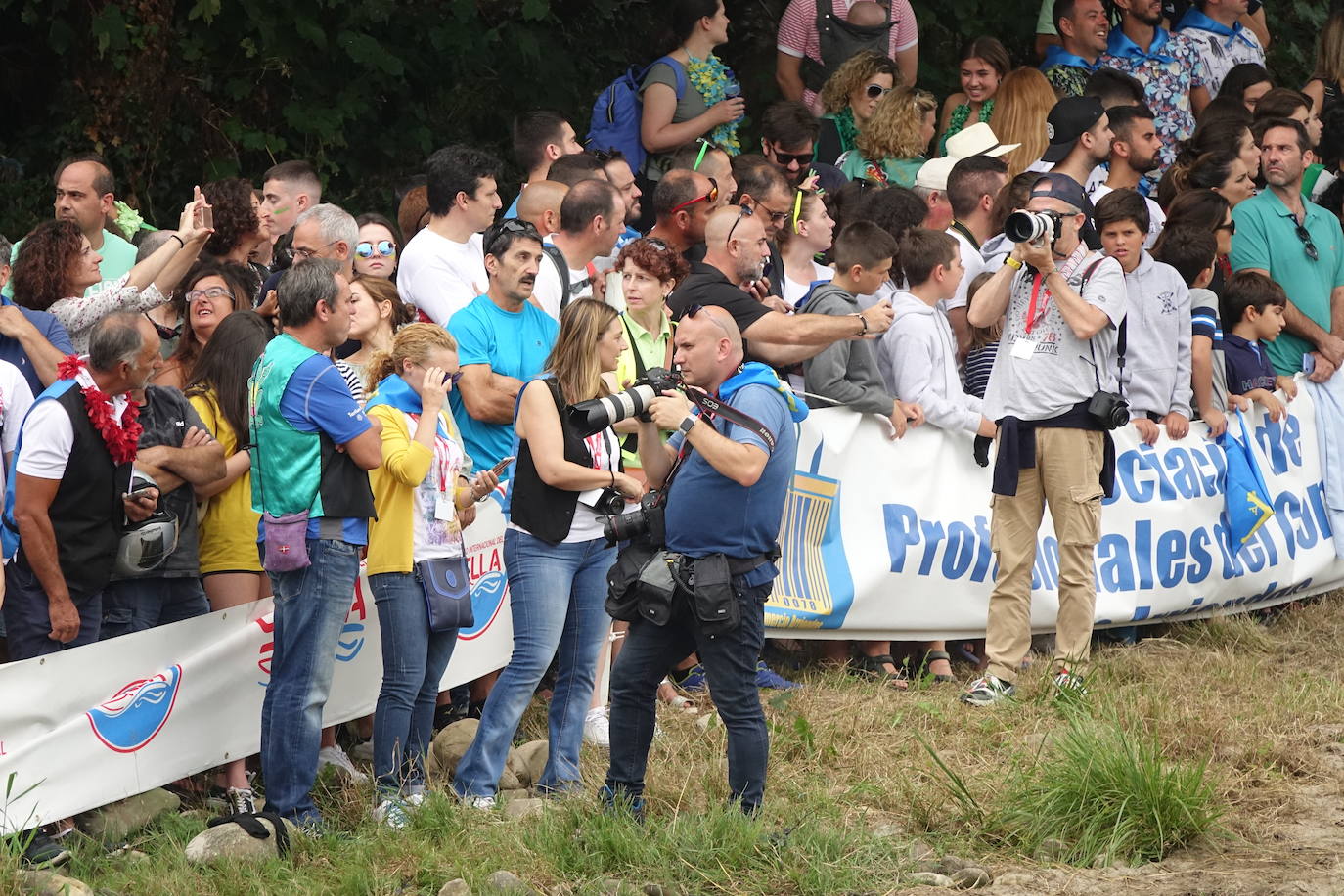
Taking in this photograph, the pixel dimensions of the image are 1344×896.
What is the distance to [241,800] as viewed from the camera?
5.76m

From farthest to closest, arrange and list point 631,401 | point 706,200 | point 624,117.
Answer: point 624,117 → point 706,200 → point 631,401

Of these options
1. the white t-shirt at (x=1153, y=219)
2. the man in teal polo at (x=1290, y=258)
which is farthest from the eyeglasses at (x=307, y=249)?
the man in teal polo at (x=1290, y=258)

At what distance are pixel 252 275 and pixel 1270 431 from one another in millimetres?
5553

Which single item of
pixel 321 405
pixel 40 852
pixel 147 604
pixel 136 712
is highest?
pixel 321 405

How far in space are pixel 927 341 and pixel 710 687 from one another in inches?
118

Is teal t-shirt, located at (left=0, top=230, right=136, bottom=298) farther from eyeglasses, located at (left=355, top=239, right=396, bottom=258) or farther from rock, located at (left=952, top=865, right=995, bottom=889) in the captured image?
rock, located at (left=952, top=865, right=995, bottom=889)

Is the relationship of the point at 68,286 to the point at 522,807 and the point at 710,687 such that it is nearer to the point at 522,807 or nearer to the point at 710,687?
the point at 522,807

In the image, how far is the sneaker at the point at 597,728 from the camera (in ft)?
22.2

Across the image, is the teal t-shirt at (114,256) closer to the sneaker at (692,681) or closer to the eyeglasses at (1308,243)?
the sneaker at (692,681)

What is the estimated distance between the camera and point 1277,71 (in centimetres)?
1402

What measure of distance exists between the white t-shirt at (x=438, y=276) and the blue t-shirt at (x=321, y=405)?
169 centimetres

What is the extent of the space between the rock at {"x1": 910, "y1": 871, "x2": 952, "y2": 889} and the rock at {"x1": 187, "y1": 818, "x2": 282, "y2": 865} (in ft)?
6.39

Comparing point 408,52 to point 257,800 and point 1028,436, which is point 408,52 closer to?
point 1028,436

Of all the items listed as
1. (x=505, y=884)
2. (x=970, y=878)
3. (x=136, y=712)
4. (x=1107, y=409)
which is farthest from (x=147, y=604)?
(x=1107, y=409)
